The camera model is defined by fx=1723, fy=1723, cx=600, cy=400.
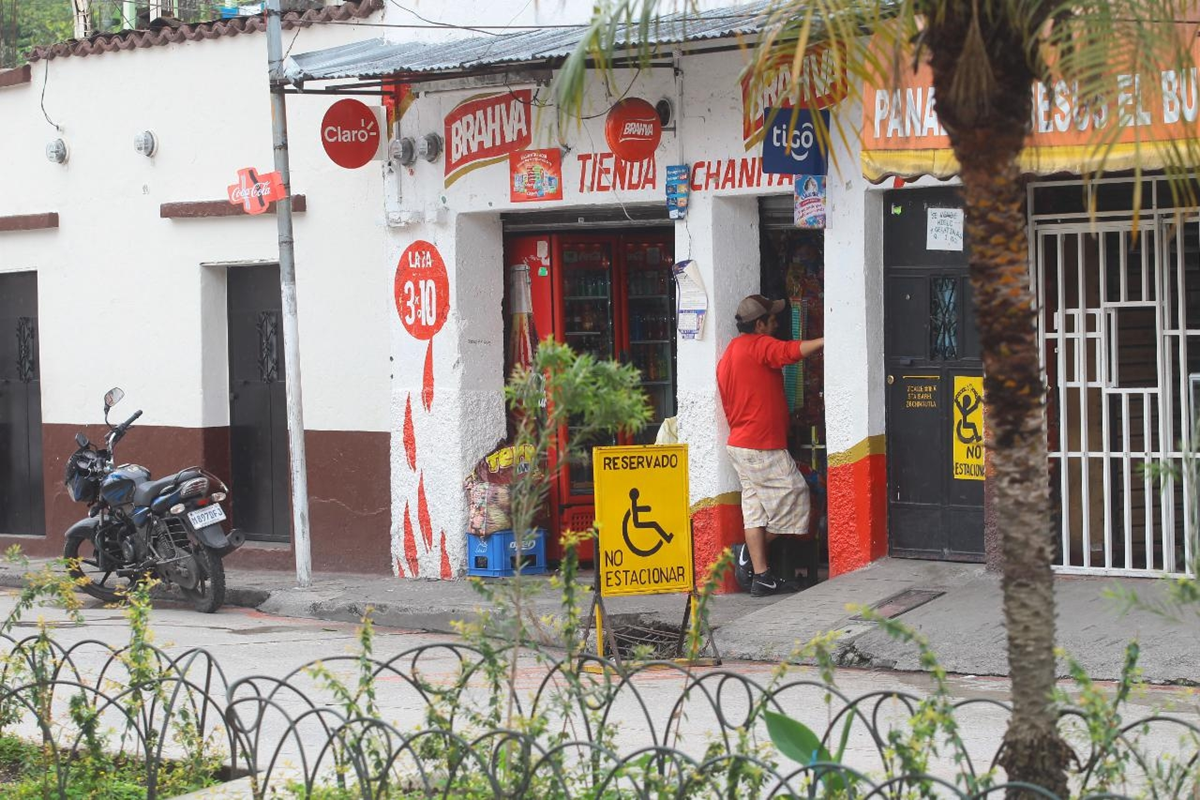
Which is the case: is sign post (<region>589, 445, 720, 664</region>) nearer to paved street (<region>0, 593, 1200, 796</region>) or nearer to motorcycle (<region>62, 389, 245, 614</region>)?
paved street (<region>0, 593, 1200, 796</region>)

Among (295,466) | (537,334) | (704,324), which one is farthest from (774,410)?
(295,466)

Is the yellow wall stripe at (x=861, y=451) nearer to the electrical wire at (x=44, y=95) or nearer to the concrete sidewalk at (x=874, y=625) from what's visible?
the concrete sidewalk at (x=874, y=625)

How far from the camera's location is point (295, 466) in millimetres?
13125

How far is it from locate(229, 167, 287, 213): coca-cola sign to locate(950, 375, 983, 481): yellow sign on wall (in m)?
5.24

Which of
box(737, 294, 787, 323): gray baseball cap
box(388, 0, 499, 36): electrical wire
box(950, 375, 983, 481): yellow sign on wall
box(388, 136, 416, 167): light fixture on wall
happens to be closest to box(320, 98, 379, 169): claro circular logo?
box(388, 136, 416, 167): light fixture on wall

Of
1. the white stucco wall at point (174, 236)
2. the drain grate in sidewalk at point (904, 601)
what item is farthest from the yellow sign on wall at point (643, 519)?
the white stucco wall at point (174, 236)

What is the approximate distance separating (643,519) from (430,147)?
15.2ft

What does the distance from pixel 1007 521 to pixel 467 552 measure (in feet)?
28.8

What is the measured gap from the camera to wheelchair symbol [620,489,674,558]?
9.80 metres

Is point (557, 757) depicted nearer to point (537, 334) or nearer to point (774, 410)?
point (774, 410)

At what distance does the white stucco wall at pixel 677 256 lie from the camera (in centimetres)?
1138

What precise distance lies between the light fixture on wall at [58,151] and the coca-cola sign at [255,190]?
3.27m

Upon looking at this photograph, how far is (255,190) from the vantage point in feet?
43.0

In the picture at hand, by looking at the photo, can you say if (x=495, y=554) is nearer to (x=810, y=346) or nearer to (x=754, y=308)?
(x=754, y=308)
